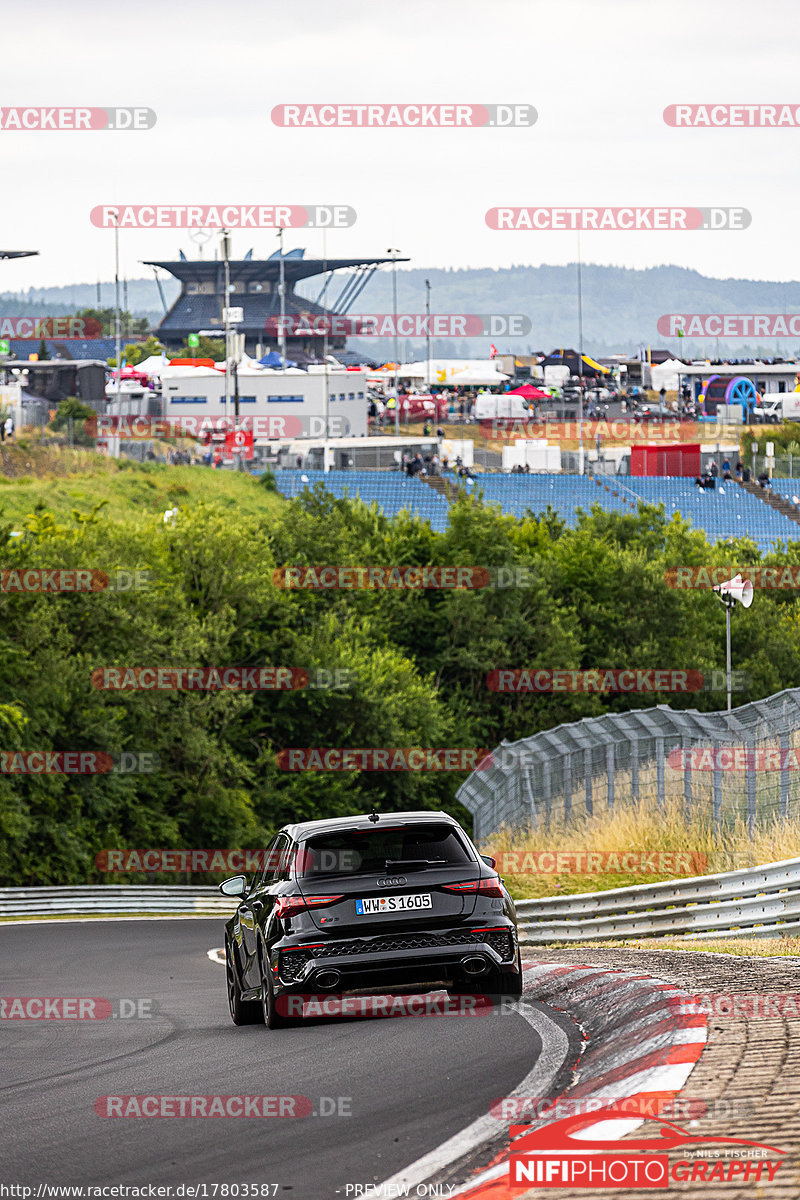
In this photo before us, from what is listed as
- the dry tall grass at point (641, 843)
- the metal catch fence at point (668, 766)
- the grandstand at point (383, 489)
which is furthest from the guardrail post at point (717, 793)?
the grandstand at point (383, 489)

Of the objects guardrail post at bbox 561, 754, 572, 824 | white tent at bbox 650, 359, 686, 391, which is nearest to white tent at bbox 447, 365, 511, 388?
white tent at bbox 650, 359, 686, 391

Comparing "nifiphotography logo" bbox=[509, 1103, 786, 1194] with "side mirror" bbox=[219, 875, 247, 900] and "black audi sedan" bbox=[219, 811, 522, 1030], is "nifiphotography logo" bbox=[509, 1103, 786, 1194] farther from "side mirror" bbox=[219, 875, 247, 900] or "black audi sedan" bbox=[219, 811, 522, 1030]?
"side mirror" bbox=[219, 875, 247, 900]

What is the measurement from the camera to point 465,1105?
22.4 feet

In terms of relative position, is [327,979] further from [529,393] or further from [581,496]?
[529,393]

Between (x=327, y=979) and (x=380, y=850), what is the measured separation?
85 centimetres

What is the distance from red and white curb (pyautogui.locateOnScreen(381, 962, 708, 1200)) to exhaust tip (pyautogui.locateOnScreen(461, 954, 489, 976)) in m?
0.61

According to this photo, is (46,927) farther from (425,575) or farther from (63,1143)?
Result: (425,575)

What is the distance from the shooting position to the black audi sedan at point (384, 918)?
9453 millimetres

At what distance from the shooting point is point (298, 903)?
9578 mm

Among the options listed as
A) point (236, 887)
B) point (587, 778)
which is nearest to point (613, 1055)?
point (236, 887)

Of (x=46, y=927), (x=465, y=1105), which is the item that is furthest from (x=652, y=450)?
(x=465, y=1105)

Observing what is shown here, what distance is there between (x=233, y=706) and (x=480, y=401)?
237ft

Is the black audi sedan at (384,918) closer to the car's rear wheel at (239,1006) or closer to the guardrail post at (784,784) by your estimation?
the car's rear wheel at (239,1006)

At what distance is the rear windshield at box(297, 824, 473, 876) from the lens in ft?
32.0
